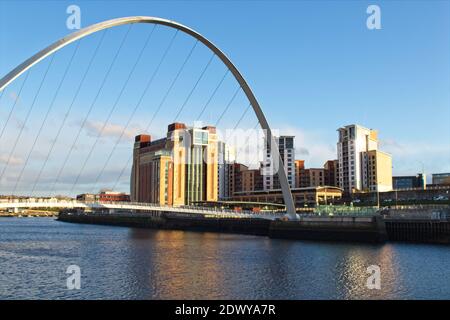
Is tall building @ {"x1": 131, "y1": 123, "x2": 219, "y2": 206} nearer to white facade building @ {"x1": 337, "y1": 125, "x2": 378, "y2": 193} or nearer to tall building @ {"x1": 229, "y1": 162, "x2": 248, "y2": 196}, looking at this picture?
tall building @ {"x1": 229, "y1": 162, "x2": 248, "y2": 196}

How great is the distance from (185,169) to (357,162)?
46675 millimetres

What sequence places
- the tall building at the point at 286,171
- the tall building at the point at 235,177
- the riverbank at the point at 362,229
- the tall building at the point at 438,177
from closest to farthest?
the riverbank at the point at 362,229, the tall building at the point at 286,171, the tall building at the point at 235,177, the tall building at the point at 438,177

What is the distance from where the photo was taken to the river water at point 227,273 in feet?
74.1

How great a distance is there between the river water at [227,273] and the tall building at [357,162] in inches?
3290

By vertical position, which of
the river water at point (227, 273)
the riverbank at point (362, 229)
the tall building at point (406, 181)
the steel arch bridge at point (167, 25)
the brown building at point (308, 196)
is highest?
the steel arch bridge at point (167, 25)

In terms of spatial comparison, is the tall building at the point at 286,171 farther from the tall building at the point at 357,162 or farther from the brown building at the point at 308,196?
the tall building at the point at 357,162

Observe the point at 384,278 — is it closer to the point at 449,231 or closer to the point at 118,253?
the point at 118,253

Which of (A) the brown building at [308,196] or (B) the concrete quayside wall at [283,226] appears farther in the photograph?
(A) the brown building at [308,196]

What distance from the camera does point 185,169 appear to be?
13112 cm

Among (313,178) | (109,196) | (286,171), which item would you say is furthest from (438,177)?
(109,196)

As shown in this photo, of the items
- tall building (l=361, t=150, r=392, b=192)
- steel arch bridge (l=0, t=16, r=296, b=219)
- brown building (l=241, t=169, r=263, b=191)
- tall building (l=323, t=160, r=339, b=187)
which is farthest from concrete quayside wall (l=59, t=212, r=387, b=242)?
tall building (l=361, t=150, r=392, b=192)

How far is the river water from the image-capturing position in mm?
22594

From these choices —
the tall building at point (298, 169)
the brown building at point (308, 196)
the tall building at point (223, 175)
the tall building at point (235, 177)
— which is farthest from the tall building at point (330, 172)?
the tall building at point (223, 175)

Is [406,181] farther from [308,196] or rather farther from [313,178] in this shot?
[308,196]
